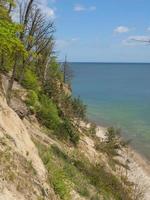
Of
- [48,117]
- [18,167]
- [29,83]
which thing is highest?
[29,83]

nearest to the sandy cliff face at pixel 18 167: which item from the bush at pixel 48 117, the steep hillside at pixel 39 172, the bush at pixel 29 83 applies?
the steep hillside at pixel 39 172

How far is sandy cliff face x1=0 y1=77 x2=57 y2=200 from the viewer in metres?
11.4

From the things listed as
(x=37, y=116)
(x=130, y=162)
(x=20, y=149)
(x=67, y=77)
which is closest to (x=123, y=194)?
(x=20, y=149)

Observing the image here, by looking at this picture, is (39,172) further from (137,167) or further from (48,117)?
(137,167)

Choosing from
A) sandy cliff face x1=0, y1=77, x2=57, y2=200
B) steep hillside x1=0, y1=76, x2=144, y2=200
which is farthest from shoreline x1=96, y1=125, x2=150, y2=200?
sandy cliff face x1=0, y1=77, x2=57, y2=200

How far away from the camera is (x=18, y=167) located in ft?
41.3

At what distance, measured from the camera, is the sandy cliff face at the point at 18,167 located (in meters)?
11.4

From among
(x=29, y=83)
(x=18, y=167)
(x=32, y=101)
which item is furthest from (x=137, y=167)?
(x=18, y=167)

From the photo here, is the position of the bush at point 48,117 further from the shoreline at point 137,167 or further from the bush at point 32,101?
the shoreline at point 137,167

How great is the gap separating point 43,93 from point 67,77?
33029 millimetres

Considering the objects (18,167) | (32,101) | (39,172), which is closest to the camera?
(18,167)

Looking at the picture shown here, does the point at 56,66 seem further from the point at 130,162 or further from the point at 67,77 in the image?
the point at 130,162

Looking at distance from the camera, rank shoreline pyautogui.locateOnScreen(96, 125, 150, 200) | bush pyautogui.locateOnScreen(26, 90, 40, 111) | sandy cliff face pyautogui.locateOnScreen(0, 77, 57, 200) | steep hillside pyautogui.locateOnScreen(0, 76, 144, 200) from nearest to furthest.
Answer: sandy cliff face pyautogui.locateOnScreen(0, 77, 57, 200), steep hillside pyautogui.locateOnScreen(0, 76, 144, 200), bush pyautogui.locateOnScreen(26, 90, 40, 111), shoreline pyautogui.locateOnScreen(96, 125, 150, 200)

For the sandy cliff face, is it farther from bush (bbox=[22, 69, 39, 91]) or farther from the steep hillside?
bush (bbox=[22, 69, 39, 91])
